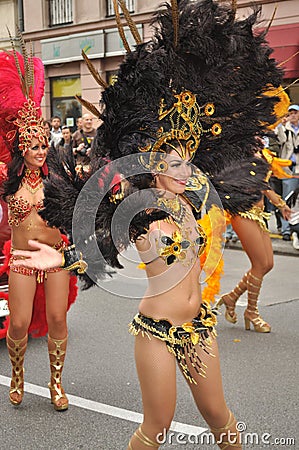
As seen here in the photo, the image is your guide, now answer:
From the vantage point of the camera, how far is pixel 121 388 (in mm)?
4613

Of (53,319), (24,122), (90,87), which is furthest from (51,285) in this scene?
(90,87)

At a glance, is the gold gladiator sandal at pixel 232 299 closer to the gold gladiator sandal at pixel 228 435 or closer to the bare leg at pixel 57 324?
the bare leg at pixel 57 324

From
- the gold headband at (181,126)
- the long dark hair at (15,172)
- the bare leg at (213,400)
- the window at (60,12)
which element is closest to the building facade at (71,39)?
the window at (60,12)

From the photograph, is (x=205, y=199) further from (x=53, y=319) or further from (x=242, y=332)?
(x=242, y=332)

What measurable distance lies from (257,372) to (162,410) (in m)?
2.19

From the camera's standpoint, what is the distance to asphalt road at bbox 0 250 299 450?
385cm

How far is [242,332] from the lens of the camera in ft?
19.3

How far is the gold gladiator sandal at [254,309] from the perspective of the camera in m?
5.74

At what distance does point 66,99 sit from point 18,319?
15.5m

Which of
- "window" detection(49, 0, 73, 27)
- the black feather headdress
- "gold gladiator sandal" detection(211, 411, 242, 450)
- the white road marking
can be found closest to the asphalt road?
the white road marking

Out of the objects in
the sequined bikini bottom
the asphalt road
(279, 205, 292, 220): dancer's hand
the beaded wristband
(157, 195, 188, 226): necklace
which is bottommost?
the asphalt road

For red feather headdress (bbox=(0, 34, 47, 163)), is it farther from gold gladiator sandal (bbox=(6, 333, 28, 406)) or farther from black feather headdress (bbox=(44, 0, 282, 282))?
black feather headdress (bbox=(44, 0, 282, 282))

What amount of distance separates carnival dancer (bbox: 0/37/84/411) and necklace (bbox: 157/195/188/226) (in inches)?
58.7

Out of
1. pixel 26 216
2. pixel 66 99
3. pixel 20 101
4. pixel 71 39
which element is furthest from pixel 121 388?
pixel 71 39
